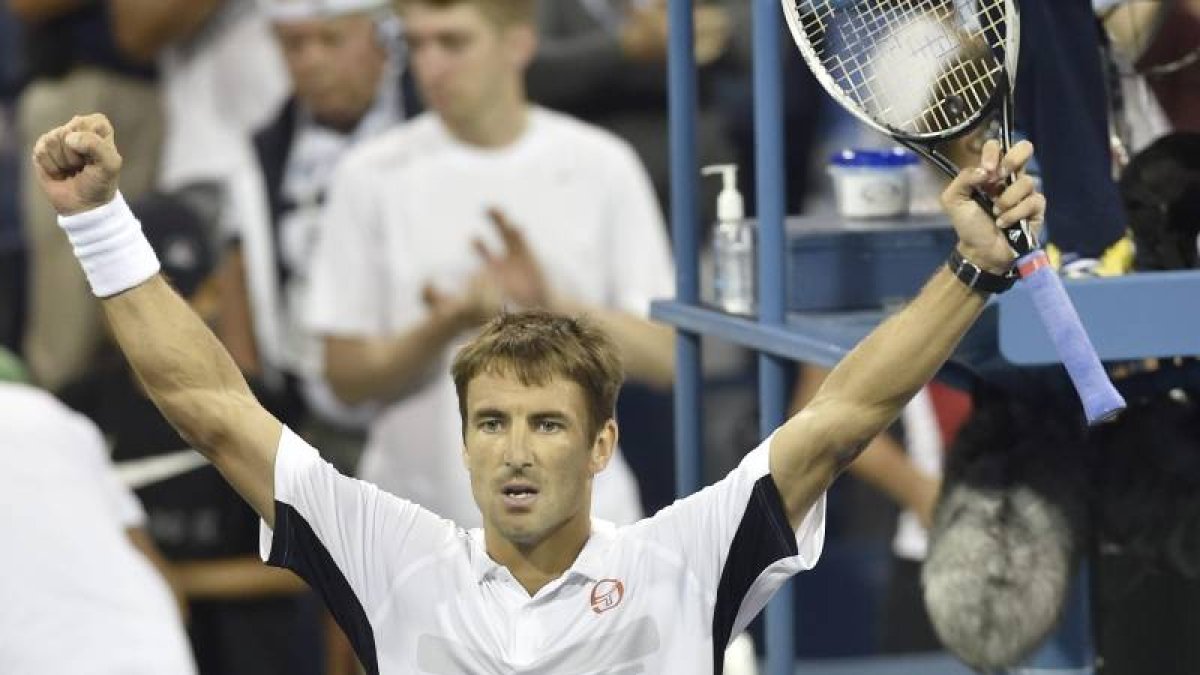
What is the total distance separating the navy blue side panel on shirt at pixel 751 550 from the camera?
3527 mm

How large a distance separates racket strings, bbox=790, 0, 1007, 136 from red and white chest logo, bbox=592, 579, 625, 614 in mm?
711

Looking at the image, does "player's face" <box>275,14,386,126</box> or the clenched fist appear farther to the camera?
"player's face" <box>275,14,386,126</box>

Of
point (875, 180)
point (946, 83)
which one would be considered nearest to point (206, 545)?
point (875, 180)

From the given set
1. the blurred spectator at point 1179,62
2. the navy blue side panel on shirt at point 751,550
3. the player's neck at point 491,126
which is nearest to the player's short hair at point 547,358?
the navy blue side panel on shirt at point 751,550

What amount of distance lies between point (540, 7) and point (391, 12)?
48 cm

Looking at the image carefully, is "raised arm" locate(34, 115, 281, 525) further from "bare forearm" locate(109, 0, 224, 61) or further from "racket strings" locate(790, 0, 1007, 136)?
"bare forearm" locate(109, 0, 224, 61)

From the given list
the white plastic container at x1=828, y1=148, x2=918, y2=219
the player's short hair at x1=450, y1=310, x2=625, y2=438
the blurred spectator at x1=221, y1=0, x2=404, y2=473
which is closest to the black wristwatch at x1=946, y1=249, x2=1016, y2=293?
the player's short hair at x1=450, y1=310, x2=625, y2=438

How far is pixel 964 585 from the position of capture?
4250 millimetres

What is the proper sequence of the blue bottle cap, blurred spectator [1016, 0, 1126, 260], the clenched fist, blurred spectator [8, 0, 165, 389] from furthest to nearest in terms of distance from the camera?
blurred spectator [8, 0, 165, 389]
the blue bottle cap
blurred spectator [1016, 0, 1126, 260]
the clenched fist

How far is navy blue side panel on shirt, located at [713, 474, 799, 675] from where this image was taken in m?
3.53

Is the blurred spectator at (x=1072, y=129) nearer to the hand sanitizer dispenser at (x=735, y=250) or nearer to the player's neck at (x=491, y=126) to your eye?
the hand sanitizer dispenser at (x=735, y=250)

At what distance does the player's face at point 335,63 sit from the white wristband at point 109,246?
10.7 feet

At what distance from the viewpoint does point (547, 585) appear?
141 inches

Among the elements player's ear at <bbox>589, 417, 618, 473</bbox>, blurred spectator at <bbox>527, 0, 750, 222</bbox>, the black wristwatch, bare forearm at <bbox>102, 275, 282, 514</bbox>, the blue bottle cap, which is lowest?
player's ear at <bbox>589, 417, 618, 473</bbox>
